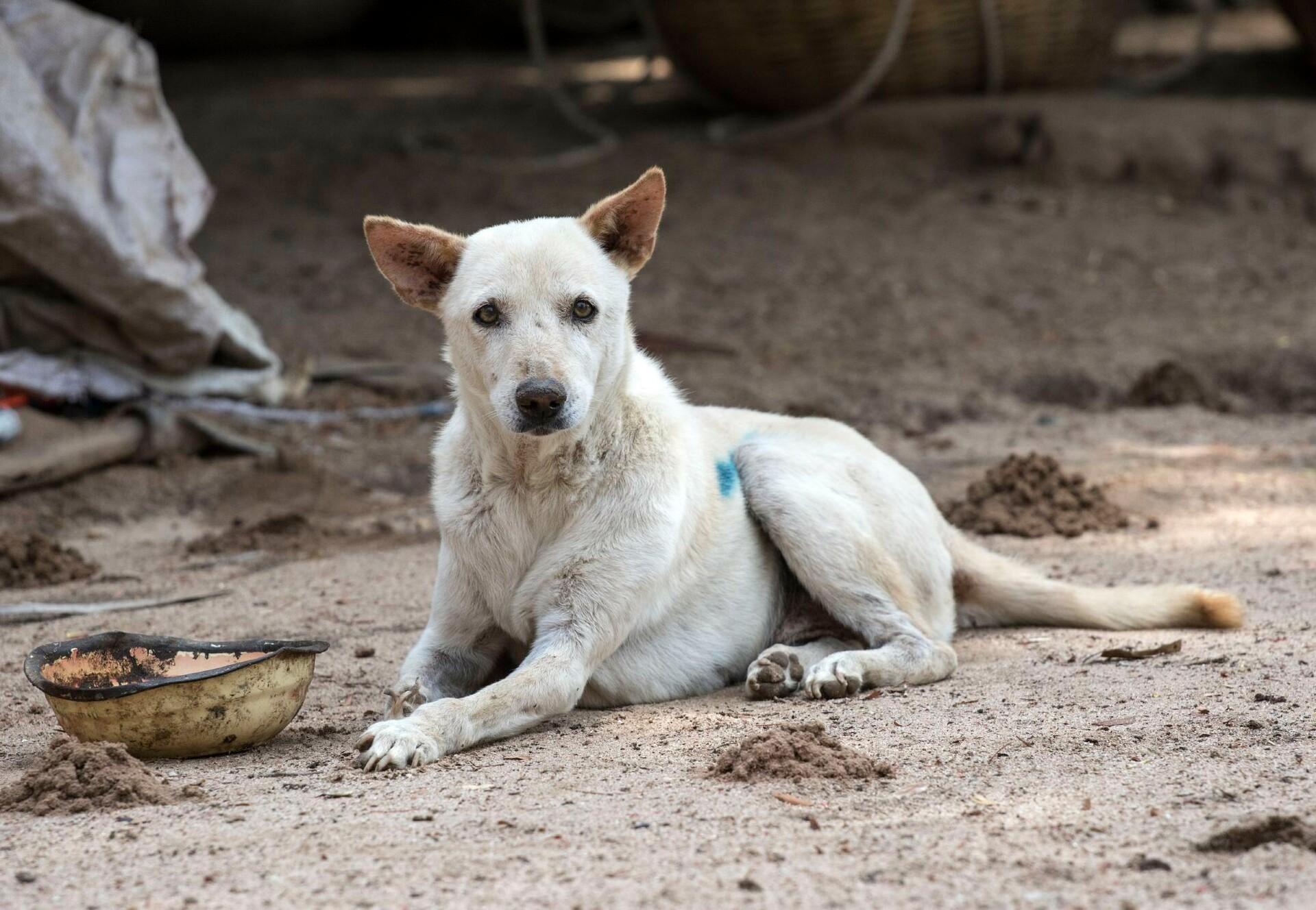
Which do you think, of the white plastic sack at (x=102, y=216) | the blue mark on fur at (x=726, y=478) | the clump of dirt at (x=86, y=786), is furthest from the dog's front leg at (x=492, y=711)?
the white plastic sack at (x=102, y=216)

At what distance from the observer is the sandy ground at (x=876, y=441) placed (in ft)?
8.86

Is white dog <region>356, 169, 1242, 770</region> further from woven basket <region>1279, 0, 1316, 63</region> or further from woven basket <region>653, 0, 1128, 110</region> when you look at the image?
woven basket <region>1279, 0, 1316, 63</region>

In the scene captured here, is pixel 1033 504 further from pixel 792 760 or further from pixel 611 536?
pixel 792 760

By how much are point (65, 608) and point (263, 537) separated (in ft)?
3.66

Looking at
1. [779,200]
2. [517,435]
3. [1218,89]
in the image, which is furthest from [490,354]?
[1218,89]

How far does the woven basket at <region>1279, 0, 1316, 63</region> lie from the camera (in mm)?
10883

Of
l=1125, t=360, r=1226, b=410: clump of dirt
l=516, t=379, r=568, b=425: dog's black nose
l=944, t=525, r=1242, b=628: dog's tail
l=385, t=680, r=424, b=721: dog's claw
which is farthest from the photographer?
l=1125, t=360, r=1226, b=410: clump of dirt

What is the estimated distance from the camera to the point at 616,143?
11.0m

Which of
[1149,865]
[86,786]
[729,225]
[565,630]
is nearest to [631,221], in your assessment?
[565,630]

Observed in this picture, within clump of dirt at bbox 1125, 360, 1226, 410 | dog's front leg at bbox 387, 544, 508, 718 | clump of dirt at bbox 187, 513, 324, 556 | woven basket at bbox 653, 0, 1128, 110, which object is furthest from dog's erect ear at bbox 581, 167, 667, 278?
woven basket at bbox 653, 0, 1128, 110

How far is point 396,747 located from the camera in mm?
3346

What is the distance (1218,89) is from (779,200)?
4076 millimetres

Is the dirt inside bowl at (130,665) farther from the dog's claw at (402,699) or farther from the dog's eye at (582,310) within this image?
the dog's eye at (582,310)

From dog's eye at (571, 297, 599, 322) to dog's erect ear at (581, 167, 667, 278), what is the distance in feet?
0.85
